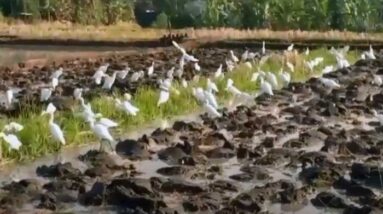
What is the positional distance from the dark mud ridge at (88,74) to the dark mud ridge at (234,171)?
8.61ft

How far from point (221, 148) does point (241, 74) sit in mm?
6761

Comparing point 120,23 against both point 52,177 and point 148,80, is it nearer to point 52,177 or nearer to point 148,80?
point 148,80

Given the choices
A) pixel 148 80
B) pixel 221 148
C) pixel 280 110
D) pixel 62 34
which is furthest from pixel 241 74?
pixel 62 34

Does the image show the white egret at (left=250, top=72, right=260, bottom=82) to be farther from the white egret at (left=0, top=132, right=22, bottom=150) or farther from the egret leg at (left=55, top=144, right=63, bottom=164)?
the white egret at (left=0, top=132, right=22, bottom=150)

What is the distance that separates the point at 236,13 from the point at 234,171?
26.2 m

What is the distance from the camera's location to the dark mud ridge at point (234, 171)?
24.9 ft

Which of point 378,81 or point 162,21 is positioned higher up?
point 378,81

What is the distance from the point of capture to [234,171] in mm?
9070

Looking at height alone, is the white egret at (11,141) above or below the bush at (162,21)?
above

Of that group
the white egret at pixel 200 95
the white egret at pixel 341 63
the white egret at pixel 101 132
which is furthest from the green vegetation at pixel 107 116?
the white egret at pixel 341 63

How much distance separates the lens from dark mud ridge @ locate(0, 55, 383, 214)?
7.58m

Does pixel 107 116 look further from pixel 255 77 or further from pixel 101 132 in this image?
pixel 255 77

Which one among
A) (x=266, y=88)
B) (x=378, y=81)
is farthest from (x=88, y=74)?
(x=378, y=81)

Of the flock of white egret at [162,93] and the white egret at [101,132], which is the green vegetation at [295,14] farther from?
the white egret at [101,132]
